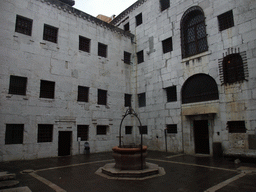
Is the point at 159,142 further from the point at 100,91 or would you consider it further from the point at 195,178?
the point at 195,178

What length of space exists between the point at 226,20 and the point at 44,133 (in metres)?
15.4

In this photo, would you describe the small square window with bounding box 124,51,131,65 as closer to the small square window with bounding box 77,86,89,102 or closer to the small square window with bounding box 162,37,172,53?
the small square window with bounding box 162,37,172,53

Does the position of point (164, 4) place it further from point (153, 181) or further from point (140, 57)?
point (153, 181)

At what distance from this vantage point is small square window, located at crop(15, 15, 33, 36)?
12.8 metres

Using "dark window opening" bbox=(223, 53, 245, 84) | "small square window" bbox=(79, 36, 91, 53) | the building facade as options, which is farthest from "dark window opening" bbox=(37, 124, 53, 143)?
"dark window opening" bbox=(223, 53, 245, 84)

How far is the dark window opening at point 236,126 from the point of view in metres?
11.5

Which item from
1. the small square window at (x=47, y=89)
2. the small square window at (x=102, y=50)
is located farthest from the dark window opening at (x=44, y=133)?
the small square window at (x=102, y=50)

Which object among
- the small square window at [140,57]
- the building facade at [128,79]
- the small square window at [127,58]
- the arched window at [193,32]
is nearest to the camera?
the building facade at [128,79]

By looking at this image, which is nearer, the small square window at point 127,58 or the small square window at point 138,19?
the small square window at point 127,58

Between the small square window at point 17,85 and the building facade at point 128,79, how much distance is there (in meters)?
0.06

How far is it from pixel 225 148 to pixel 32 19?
1626 cm

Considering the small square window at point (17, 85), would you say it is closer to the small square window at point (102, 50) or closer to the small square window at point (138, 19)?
the small square window at point (102, 50)

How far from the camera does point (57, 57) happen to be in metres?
14.3

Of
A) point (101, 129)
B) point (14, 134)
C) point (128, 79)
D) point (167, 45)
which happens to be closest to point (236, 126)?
point (167, 45)
